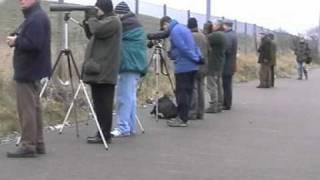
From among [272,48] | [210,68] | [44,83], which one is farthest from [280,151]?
[272,48]

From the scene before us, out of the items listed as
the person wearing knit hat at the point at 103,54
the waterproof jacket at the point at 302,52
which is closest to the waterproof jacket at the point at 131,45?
the person wearing knit hat at the point at 103,54

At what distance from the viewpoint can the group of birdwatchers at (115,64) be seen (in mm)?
8586

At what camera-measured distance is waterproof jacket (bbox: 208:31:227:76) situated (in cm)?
1468

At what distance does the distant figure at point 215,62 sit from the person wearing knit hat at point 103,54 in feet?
17.0

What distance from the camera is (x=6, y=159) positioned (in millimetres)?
8641

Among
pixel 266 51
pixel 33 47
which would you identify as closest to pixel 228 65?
pixel 266 51

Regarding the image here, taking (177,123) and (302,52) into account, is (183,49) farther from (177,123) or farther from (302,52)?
(302,52)

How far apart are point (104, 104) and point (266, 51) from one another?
1377cm

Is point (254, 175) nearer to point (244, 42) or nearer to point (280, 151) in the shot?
point (280, 151)

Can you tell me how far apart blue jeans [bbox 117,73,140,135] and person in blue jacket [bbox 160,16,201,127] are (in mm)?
1525

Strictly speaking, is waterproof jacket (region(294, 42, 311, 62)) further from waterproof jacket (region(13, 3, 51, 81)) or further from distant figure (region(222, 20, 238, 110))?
waterproof jacket (region(13, 3, 51, 81))

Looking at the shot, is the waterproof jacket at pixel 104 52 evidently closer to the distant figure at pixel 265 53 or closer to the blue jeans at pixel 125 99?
the blue jeans at pixel 125 99

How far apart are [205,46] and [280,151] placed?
12.7 feet

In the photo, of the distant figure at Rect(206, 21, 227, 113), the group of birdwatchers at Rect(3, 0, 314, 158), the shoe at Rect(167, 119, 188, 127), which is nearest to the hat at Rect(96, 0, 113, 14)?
the group of birdwatchers at Rect(3, 0, 314, 158)
